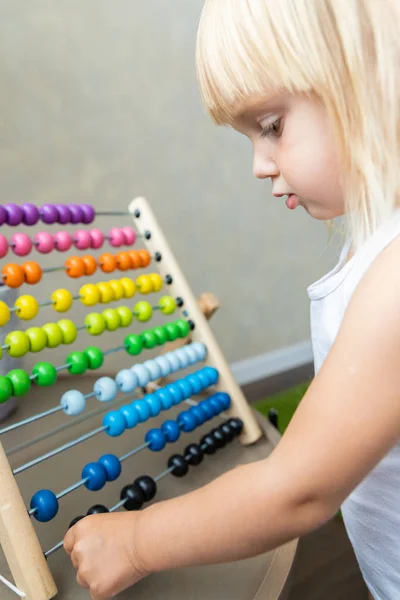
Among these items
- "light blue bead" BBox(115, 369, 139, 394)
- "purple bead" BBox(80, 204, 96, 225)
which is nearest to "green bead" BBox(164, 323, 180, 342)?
"light blue bead" BBox(115, 369, 139, 394)

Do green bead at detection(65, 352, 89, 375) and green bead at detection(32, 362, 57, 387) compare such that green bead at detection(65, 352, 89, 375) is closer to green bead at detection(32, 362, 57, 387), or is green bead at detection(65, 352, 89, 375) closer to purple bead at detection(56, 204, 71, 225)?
green bead at detection(32, 362, 57, 387)

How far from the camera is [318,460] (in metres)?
0.31

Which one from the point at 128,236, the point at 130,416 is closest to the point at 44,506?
the point at 130,416

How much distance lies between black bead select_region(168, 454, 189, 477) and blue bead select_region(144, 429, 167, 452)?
32 mm

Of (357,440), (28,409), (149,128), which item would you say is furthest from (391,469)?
(149,128)

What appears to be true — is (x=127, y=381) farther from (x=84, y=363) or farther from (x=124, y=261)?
(x=124, y=261)

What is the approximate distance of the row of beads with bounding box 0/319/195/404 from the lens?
54 cm

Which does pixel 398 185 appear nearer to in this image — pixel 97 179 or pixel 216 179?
pixel 97 179

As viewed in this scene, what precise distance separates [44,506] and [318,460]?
0.29 metres

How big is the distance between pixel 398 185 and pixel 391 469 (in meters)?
0.26

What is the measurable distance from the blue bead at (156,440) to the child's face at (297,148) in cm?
35

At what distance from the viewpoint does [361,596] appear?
0.90m

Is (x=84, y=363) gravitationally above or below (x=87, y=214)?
below

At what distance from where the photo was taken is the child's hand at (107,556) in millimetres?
382
